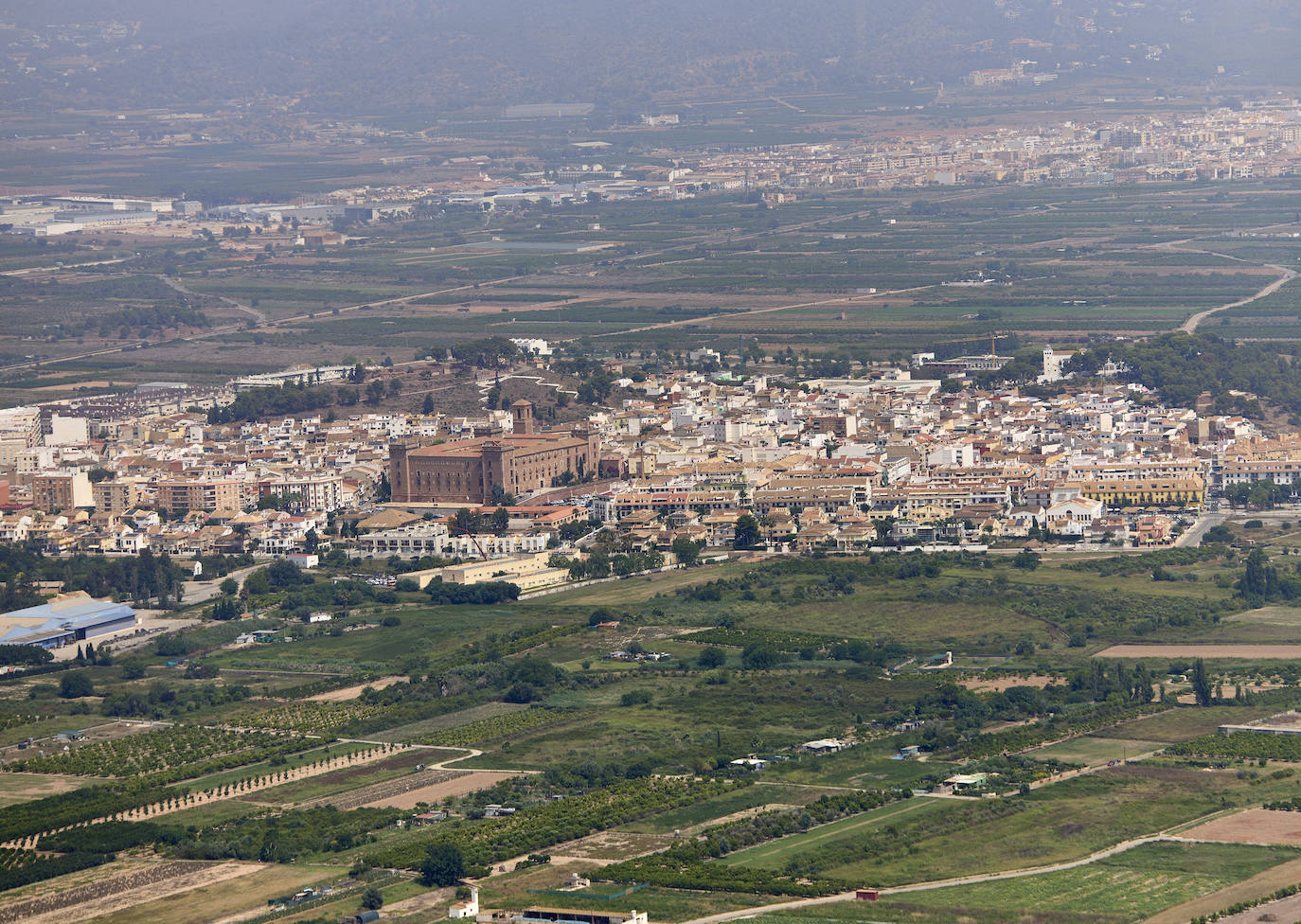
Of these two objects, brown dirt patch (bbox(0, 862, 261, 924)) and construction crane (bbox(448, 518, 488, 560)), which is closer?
brown dirt patch (bbox(0, 862, 261, 924))

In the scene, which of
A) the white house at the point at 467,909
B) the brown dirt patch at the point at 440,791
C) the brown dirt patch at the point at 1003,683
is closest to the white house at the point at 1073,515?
the brown dirt patch at the point at 1003,683

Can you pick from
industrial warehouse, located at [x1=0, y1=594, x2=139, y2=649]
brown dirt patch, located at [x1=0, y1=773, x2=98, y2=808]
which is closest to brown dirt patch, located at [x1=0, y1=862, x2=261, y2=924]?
brown dirt patch, located at [x1=0, y1=773, x2=98, y2=808]

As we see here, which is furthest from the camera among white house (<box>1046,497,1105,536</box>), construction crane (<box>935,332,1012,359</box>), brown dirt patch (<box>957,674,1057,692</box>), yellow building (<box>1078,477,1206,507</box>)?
construction crane (<box>935,332,1012,359</box>)

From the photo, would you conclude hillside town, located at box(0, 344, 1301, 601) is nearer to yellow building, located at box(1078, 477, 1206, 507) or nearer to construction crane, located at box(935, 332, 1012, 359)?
yellow building, located at box(1078, 477, 1206, 507)

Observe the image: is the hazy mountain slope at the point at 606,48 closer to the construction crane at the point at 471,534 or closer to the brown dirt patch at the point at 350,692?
the construction crane at the point at 471,534

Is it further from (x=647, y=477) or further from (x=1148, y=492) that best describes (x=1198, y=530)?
(x=647, y=477)

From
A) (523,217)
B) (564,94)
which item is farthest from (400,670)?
(564,94)

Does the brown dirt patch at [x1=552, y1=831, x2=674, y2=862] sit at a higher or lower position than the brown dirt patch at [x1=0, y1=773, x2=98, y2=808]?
higher
